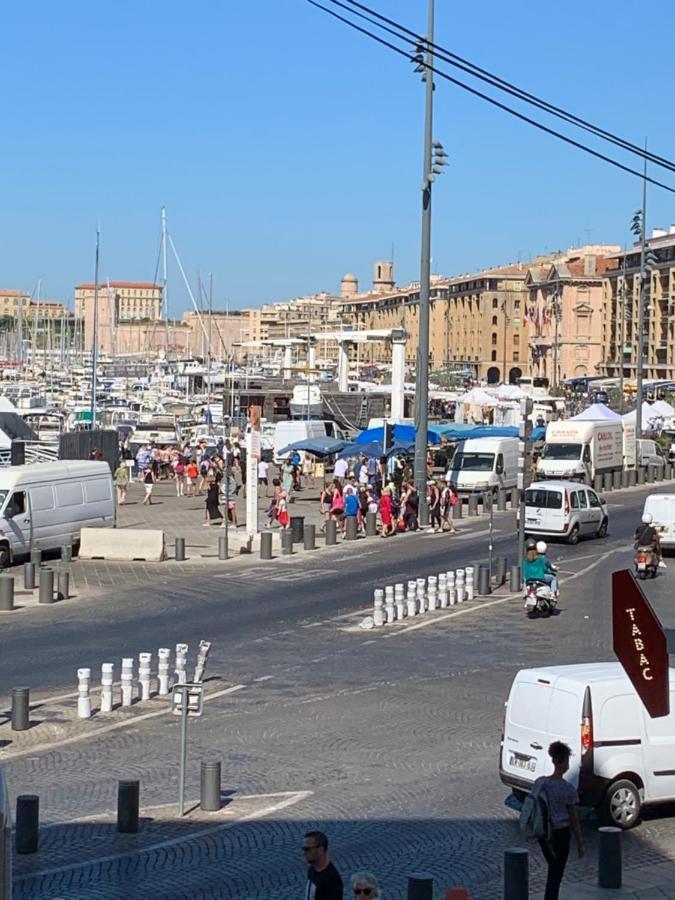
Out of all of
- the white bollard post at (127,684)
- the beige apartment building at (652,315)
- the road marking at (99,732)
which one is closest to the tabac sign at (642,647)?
the road marking at (99,732)

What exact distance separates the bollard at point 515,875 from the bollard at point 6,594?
16621 millimetres

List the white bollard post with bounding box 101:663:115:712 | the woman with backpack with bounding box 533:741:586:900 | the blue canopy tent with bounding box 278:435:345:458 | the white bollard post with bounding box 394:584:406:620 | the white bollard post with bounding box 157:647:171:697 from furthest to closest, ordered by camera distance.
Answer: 1. the blue canopy tent with bounding box 278:435:345:458
2. the white bollard post with bounding box 394:584:406:620
3. the white bollard post with bounding box 157:647:171:697
4. the white bollard post with bounding box 101:663:115:712
5. the woman with backpack with bounding box 533:741:586:900

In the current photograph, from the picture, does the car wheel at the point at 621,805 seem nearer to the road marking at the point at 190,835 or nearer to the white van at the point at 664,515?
the road marking at the point at 190,835

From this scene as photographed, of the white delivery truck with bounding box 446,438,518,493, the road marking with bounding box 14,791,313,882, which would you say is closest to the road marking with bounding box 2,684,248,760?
the road marking with bounding box 14,791,313,882

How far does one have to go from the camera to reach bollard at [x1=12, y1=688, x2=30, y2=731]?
1697 cm

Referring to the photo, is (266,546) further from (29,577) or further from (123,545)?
(29,577)

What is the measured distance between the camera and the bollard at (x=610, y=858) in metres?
11.4

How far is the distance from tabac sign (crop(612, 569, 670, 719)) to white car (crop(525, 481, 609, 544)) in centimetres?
2719

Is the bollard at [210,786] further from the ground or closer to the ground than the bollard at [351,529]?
closer to the ground

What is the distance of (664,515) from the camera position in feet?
111

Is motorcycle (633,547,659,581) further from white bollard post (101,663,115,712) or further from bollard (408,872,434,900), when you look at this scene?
bollard (408,872,434,900)

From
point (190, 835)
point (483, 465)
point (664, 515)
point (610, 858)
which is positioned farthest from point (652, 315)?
point (610, 858)

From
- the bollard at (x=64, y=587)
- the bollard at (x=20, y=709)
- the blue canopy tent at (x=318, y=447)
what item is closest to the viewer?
the bollard at (x=20, y=709)

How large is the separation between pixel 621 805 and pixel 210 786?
144 inches
